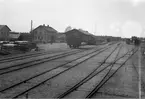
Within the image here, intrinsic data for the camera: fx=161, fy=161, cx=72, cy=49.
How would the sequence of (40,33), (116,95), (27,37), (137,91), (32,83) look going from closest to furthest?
(116,95) → (137,91) → (32,83) → (27,37) → (40,33)

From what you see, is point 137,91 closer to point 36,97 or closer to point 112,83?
point 112,83

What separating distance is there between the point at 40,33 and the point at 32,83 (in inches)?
2122

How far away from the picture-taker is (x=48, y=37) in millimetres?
63594

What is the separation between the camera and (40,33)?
61062mm

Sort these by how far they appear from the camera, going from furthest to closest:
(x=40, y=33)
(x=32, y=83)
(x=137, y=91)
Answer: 1. (x=40, y=33)
2. (x=32, y=83)
3. (x=137, y=91)

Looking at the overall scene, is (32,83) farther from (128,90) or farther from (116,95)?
(128,90)

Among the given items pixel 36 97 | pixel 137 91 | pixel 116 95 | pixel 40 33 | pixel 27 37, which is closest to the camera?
pixel 36 97

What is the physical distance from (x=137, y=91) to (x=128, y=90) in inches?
16.6

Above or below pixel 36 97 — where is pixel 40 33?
above

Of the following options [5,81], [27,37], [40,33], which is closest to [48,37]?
[40,33]

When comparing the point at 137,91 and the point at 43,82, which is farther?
the point at 43,82

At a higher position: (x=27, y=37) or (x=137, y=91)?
(x=27, y=37)

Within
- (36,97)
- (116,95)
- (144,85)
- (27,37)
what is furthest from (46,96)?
(27,37)

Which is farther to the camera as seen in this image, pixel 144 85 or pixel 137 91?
pixel 144 85
